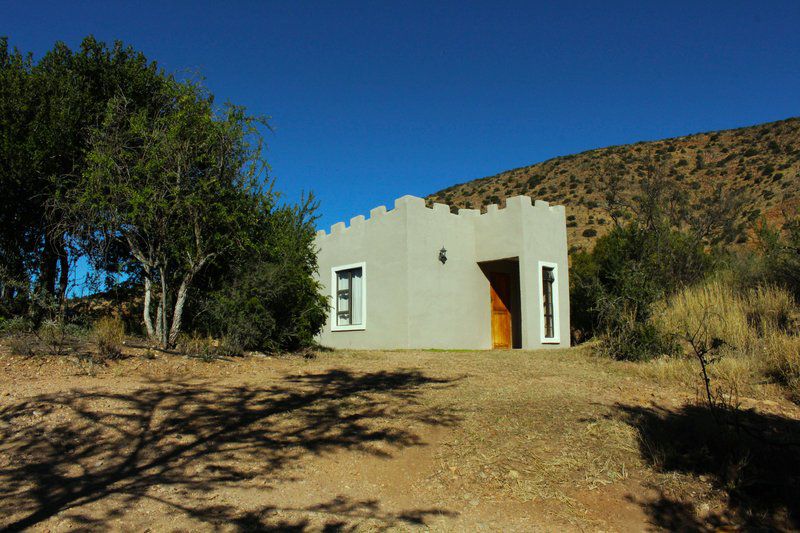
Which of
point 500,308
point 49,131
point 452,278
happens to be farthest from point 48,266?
point 500,308

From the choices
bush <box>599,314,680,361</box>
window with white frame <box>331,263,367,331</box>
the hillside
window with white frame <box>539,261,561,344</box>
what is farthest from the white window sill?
the hillside

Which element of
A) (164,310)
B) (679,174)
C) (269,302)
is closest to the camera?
(164,310)

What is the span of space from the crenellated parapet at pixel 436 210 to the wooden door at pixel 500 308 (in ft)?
5.61

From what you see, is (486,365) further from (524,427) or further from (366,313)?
(366,313)

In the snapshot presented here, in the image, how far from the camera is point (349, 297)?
15844 millimetres

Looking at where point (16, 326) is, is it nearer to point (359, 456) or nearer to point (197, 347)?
point (197, 347)

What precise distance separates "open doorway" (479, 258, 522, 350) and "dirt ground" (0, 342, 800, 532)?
7745 mm

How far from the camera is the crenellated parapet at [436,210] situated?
46.1ft

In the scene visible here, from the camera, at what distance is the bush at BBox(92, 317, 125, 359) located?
7656 mm

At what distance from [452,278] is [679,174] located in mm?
30565

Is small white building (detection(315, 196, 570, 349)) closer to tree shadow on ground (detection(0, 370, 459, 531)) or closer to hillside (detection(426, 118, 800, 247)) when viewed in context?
tree shadow on ground (detection(0, 370, 459, 531))

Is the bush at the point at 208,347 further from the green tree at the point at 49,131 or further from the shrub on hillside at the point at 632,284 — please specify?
the shrub on hillside at the point at 632,284

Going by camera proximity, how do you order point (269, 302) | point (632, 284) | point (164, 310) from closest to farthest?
point (164, 310) → point (269, 302) → point (632, 284)

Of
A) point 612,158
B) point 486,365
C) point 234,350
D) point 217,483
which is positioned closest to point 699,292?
point 486,365
